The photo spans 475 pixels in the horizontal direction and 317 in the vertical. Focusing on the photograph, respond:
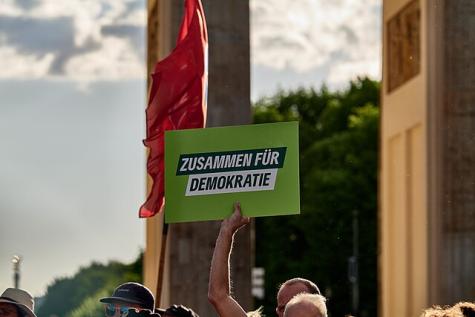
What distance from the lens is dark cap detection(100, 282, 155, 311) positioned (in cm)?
1123

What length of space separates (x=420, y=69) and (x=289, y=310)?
1596 cm

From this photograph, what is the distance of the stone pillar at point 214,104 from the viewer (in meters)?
22.9

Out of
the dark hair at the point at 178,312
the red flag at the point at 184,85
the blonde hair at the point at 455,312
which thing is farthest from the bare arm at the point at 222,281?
the red flag at the point at 184,85

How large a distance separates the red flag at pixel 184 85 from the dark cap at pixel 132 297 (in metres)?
4.20

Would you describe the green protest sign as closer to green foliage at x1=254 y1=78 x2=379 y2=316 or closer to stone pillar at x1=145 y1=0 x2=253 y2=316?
stone pillar at x1=145 y1=0 x2=253 y2=316

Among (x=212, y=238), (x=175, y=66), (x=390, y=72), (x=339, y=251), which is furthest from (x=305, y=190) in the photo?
(x=175, y=66)

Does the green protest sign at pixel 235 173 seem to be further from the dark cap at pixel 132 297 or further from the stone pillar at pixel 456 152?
the stone pillar at pixel 456 152

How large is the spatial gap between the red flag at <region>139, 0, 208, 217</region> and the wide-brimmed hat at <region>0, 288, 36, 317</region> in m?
3.27

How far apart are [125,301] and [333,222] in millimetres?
62721

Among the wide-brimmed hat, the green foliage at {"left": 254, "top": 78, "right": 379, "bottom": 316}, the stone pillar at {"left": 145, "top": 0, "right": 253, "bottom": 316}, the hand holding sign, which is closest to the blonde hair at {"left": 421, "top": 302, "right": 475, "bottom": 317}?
the hand holding sign

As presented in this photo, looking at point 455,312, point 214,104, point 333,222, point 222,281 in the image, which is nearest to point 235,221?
point 222,281

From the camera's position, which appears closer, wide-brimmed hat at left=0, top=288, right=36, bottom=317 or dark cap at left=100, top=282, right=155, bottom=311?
dark cap at left=100, top=282, right=155, bottom=311

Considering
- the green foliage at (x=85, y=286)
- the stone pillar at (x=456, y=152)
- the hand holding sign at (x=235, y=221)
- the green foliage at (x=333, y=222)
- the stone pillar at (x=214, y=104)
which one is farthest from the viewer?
the green foliage at (x=333, y=222)

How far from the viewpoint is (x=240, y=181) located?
11516mm
